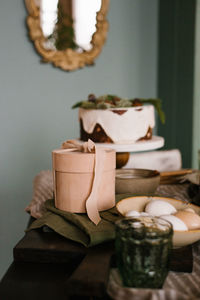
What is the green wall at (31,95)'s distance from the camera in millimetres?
2273

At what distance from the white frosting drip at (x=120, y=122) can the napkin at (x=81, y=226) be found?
0.39 meters

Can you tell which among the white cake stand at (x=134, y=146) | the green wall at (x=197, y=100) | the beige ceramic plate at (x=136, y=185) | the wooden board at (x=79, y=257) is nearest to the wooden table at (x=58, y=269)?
the wooden board at (x=79, y=257)

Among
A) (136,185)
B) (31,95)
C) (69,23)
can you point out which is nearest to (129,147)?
(136,185)

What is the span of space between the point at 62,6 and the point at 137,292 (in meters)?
2.30

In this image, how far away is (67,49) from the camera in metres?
2.41

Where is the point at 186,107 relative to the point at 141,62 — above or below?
below

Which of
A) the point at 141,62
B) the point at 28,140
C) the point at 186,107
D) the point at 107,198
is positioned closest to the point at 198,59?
the point at 186,107

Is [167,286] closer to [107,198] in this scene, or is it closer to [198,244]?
[198,244]

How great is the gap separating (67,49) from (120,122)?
151 centimetres

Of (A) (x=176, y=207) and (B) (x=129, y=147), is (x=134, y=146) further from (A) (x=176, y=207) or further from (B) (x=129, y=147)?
(A) (x=176, y=207)

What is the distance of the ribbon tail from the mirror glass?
1857 mm

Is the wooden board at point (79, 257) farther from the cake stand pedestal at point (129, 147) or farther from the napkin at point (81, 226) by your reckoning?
the cake stand pedestal at point (129, 147)

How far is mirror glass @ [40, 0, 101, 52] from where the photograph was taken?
2326 millimetres

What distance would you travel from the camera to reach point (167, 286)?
51cm
